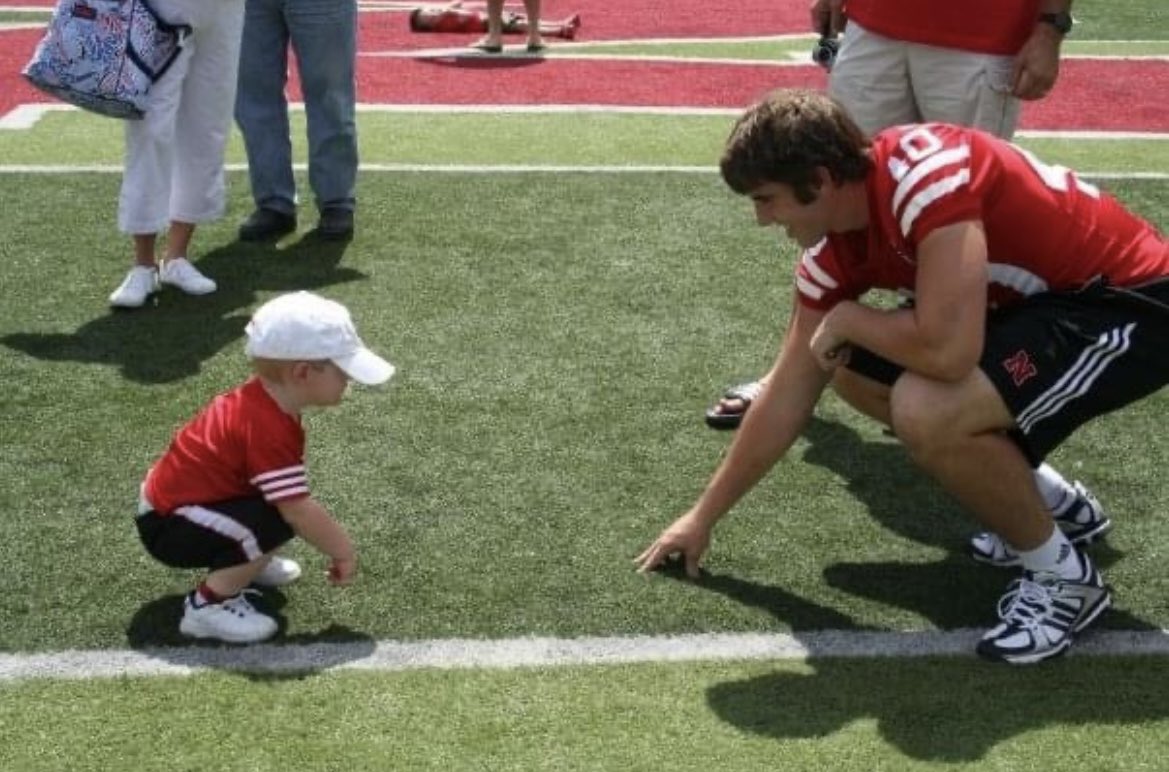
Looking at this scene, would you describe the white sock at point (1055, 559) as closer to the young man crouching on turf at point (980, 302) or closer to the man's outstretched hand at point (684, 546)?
the young man crouching on turf at point (980, 302)

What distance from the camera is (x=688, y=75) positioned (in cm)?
1101

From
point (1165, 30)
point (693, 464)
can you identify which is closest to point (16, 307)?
point (693, 464)

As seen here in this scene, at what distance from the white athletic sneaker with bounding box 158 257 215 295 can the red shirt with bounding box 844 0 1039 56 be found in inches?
104

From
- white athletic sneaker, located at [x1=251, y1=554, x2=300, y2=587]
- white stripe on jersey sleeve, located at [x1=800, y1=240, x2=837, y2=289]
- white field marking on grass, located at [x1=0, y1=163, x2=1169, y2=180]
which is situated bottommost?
white field marking on grass, located at [x1=0, y1=163, x2=1169, y2=180]

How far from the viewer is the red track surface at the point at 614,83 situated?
32.5ft

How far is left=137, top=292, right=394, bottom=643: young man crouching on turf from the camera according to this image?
359cm

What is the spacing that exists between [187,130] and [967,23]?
2.86 metres

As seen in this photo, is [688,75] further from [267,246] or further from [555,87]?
[267,246]

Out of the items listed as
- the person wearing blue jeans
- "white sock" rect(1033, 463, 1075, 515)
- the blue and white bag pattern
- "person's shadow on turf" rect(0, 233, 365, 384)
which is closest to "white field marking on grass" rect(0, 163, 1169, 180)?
the person wearing blue jeans

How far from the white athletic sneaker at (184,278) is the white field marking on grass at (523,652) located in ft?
8.73

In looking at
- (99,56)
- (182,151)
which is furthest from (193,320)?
(99,56)

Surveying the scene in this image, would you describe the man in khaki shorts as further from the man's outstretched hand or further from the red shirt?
the man's outstretched hand

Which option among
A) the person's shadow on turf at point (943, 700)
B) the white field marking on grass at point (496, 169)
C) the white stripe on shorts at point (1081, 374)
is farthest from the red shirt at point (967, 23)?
the white field marking on grass at point (496, 169)

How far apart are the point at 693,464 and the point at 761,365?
885 mm
